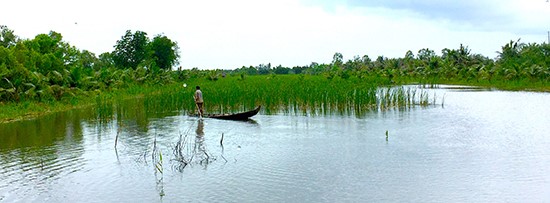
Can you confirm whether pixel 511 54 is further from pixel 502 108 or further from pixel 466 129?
pixel 466 129

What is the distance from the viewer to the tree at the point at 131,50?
4441 cm

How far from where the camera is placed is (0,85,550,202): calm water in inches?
295

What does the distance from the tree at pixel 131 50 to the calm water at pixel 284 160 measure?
94.4 feet

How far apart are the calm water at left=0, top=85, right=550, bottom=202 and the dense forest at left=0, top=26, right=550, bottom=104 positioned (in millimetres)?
4019

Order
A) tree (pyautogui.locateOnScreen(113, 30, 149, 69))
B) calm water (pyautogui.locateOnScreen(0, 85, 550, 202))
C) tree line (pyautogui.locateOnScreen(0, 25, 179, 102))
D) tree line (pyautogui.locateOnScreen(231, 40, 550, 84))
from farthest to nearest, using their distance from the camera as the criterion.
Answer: tree (pyautogui.locateOnScreen(113, 30, 149, 69))
tree line (pyautogui.locateOnScreen(231, 40, 550, 84))
tree line (pyautogui.locateOnScreen(0, 25, 179, 102))
calm water (pyautogui.locateOnScreen(0, 85, 550, 202))

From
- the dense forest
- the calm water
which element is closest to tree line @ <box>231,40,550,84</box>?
the dense forest

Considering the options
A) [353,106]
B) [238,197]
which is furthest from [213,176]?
[353,106]

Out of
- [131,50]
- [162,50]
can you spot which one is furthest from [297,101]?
[162,50]

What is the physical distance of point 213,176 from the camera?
28.0ft

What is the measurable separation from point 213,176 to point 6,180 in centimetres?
315

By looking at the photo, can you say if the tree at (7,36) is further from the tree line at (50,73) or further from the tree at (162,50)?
the tree at (162,50)

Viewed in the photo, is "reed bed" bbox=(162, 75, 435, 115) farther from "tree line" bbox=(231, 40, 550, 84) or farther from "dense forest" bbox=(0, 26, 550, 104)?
"tree line" bbox=(231, 40, 550, 84)

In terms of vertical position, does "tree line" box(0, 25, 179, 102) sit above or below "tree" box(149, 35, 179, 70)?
below

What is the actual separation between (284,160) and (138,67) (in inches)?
1027
